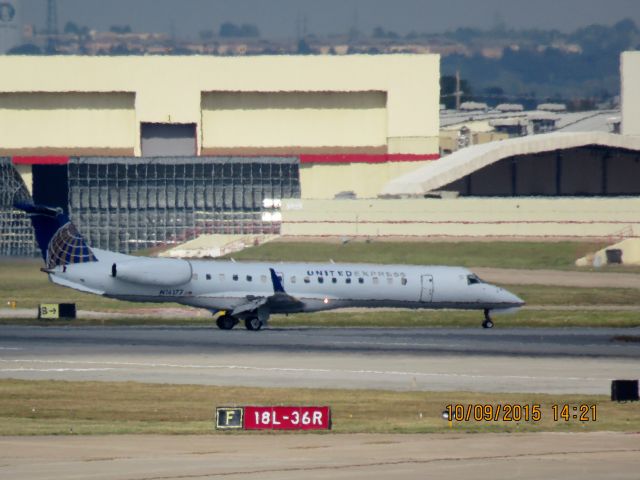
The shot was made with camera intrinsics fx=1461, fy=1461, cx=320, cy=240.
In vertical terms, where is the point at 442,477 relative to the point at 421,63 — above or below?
below

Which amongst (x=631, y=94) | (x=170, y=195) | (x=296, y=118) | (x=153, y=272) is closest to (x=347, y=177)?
(x=296, y=118)

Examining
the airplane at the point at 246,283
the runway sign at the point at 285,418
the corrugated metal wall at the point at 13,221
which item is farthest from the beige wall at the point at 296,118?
the runway sign at the point at 285,418

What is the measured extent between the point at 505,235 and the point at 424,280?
136 ft

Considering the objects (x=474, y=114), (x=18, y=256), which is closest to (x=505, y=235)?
(x=18, y=256)

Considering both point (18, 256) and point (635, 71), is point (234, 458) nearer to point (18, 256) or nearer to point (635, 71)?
point (18, 256)

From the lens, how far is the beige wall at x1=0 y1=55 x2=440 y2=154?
126 m

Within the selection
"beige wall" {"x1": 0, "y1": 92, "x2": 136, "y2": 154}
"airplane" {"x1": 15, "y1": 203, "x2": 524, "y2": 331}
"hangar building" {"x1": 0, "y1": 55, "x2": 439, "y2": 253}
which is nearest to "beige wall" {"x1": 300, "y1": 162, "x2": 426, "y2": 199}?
"hangar building" {"x1": 0, "y1": 55, "x2": 439, "y2": 253}

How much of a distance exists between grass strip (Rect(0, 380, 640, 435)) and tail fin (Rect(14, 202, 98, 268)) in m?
16.2

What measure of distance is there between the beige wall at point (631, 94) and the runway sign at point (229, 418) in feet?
307

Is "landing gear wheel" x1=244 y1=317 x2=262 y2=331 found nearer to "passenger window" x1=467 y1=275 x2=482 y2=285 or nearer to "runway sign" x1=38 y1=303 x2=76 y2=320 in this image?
"runway sign" x1=38 y1=303 x2=76 y2=320

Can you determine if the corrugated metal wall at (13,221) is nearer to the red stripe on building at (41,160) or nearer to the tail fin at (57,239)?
the red stripe on building at (41,160)

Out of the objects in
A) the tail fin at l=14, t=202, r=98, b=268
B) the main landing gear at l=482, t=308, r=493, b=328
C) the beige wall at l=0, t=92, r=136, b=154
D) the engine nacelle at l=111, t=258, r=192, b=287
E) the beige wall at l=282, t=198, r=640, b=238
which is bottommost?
the main landing gear at l=482, t=308, r=493, b=328

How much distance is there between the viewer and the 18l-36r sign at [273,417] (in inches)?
1329

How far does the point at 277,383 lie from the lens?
43.2 m
